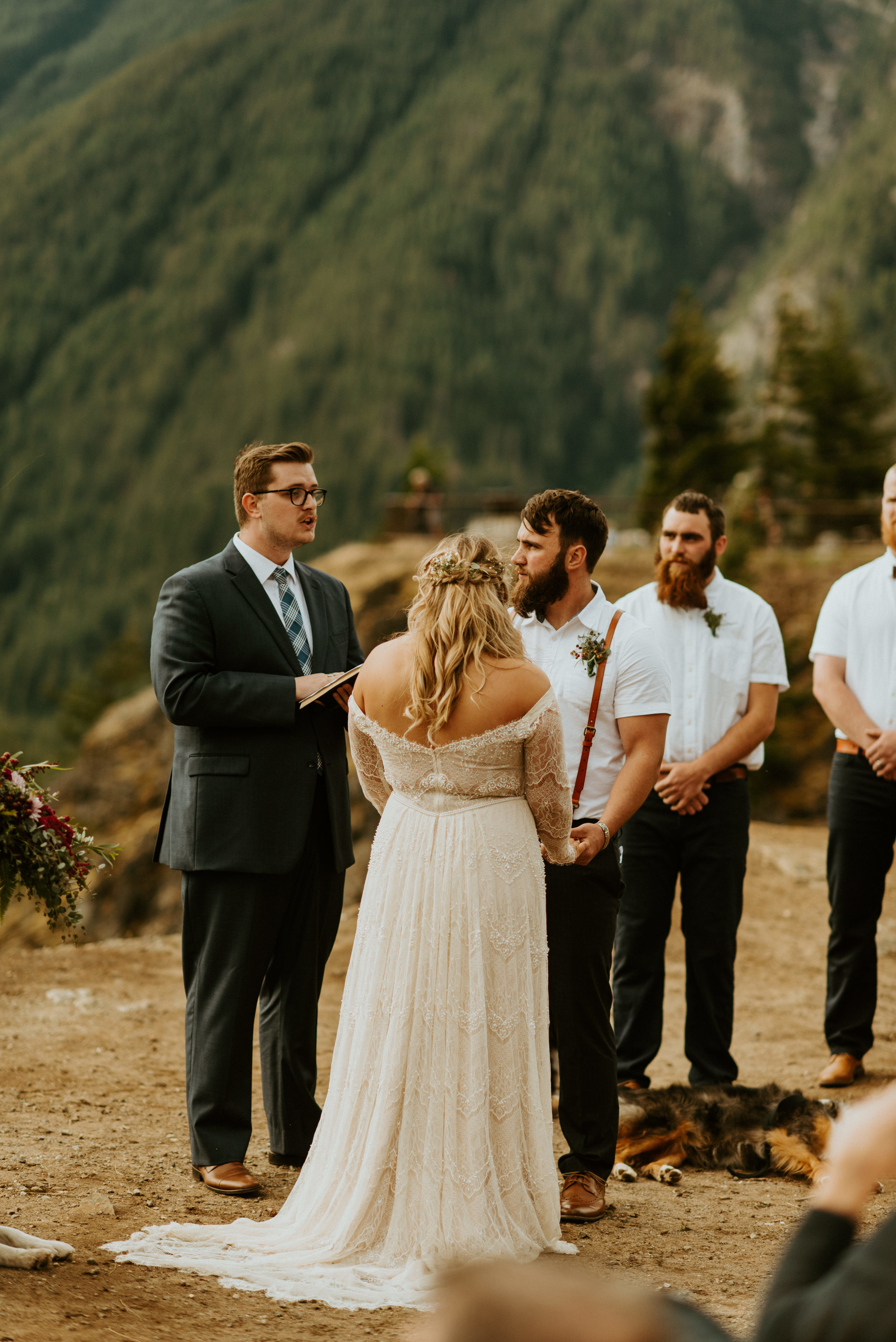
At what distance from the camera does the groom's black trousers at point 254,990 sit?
4.37m

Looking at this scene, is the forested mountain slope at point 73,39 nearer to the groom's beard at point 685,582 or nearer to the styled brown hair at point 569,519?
the groom's beard at point 685,582

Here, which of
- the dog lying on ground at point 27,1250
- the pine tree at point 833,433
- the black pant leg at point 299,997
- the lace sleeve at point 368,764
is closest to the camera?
the dog lying on ground at point 27,1250

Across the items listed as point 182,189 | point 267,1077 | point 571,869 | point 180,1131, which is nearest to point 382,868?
point 571,869

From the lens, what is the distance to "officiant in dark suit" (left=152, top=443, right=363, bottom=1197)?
14.3ft

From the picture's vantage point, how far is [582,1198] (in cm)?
412

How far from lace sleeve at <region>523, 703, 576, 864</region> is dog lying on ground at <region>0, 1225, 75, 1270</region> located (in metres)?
1.73

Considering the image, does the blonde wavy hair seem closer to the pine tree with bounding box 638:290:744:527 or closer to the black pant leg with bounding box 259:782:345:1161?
the black pant leg with bounding box 259:782:345:1161

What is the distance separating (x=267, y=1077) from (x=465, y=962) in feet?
4.73

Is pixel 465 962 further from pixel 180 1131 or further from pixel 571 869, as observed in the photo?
pixel 180 1131

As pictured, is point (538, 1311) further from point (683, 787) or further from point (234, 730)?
point (683, 787)

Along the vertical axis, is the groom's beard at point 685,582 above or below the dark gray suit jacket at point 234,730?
above

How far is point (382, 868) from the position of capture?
3.71 meters

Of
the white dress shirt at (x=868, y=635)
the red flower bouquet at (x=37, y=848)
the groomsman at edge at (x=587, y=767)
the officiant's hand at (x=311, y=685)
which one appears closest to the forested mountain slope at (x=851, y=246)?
the white dress shirt at (x=868, y=635)

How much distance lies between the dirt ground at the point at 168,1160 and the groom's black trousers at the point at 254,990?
203 mm
